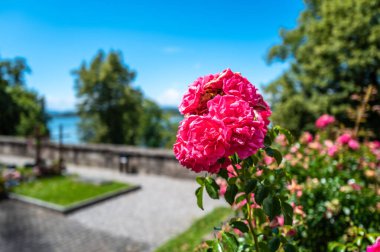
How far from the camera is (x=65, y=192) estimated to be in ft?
30.9

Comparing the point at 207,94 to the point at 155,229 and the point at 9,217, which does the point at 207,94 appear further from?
the point at 9,217

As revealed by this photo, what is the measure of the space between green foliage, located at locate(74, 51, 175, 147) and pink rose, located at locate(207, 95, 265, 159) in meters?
30.3

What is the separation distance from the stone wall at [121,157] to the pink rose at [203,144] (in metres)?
10.1

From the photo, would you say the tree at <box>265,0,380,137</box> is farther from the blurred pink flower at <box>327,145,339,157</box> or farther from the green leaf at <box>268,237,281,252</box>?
the green leaf at <box>268,237,281,252</box>

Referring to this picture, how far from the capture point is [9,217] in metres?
7.60

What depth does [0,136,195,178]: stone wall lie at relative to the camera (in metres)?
11.9

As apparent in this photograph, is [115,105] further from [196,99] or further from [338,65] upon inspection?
[196,99]

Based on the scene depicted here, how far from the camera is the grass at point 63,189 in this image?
8758 millimetres

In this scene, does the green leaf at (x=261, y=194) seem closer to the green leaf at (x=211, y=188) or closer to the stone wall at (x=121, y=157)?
the green leaf at (x=211, y=188)

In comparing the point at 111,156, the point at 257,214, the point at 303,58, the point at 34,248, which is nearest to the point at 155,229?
the point at 34,248

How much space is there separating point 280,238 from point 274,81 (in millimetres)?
17806

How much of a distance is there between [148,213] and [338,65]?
1150cm

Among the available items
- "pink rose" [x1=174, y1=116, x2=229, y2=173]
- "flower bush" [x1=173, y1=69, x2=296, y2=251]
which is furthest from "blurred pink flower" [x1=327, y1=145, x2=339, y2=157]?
"pink rose" [x1=174, y1=116, x2=229, y2=173]

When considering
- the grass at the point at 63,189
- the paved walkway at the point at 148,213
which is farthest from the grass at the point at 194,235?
the grass at the point at 63,189
